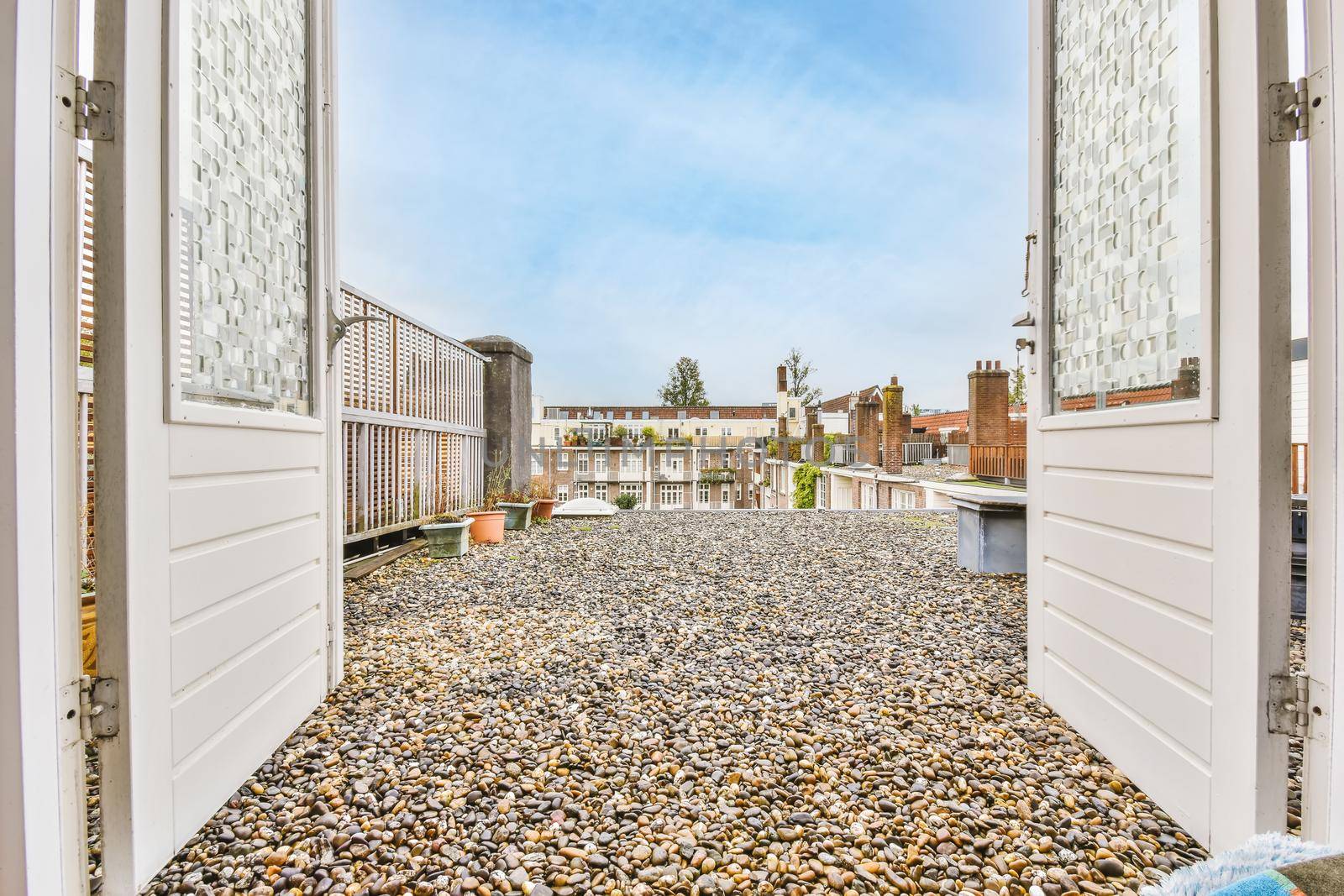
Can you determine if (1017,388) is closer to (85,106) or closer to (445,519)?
(445,519)

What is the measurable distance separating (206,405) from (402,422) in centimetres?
347

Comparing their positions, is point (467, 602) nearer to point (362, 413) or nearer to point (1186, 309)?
point (362, 413)

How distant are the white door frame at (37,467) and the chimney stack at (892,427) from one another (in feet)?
39.1

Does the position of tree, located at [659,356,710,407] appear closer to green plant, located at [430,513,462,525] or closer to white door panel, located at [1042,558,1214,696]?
green plant, located at [430,513,462,525]

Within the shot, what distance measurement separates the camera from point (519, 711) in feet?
5.98

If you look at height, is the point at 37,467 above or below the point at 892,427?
below

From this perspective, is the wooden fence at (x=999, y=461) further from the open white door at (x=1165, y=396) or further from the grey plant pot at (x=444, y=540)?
the grey plant pot at (x=444, y=540)

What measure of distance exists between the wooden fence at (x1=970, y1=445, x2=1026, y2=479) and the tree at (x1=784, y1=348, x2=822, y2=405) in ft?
60.2

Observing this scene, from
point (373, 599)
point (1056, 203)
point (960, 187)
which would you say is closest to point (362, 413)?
point (373, 599)

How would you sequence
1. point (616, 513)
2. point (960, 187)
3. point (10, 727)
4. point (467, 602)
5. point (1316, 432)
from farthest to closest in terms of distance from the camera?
point (960, 187), point (616, 513), point (467, 602), point (1316, 432), point (10, 727)

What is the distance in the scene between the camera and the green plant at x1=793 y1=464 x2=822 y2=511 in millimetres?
13609

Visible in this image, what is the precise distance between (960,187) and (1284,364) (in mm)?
12210

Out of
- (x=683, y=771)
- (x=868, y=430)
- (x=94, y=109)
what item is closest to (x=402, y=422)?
(x=94, y=109)

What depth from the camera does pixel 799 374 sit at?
28078 mm
